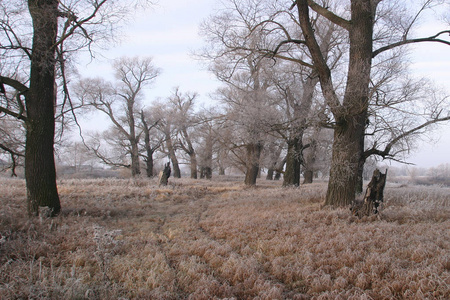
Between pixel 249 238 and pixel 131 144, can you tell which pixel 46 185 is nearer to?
pixel 249 238

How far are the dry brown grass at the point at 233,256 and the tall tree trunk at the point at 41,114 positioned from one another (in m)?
0.68

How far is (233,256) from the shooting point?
4371 millimetres

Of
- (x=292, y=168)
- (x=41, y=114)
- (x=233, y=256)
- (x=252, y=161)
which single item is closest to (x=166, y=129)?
(x=252, y=161)

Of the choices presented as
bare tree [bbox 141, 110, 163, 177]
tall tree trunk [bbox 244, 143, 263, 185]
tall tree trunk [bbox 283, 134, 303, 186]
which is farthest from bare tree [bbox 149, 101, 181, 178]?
tall tree trunk [bbox 283, 134, 303, 186]

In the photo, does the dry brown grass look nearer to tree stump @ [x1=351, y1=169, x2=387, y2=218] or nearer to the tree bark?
tree stump @ [x1=351, y1=169, x2=387, y2=218]

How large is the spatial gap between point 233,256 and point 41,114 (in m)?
6.27

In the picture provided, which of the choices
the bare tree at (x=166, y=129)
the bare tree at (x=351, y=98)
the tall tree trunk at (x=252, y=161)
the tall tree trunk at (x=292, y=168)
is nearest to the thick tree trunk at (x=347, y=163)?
the bare tree at (x=351, y=98)

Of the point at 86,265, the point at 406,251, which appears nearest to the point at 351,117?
the point at 406,251

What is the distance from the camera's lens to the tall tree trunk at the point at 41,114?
23.1 ft

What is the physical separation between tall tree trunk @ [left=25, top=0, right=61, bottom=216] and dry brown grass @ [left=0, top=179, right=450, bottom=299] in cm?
68

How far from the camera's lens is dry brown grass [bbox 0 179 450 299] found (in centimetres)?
328

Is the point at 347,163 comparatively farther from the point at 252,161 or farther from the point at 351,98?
the point at 252,161

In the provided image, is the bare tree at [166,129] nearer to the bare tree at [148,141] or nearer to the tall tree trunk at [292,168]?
the bare tree at [148,141]

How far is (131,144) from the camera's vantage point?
27266mm
